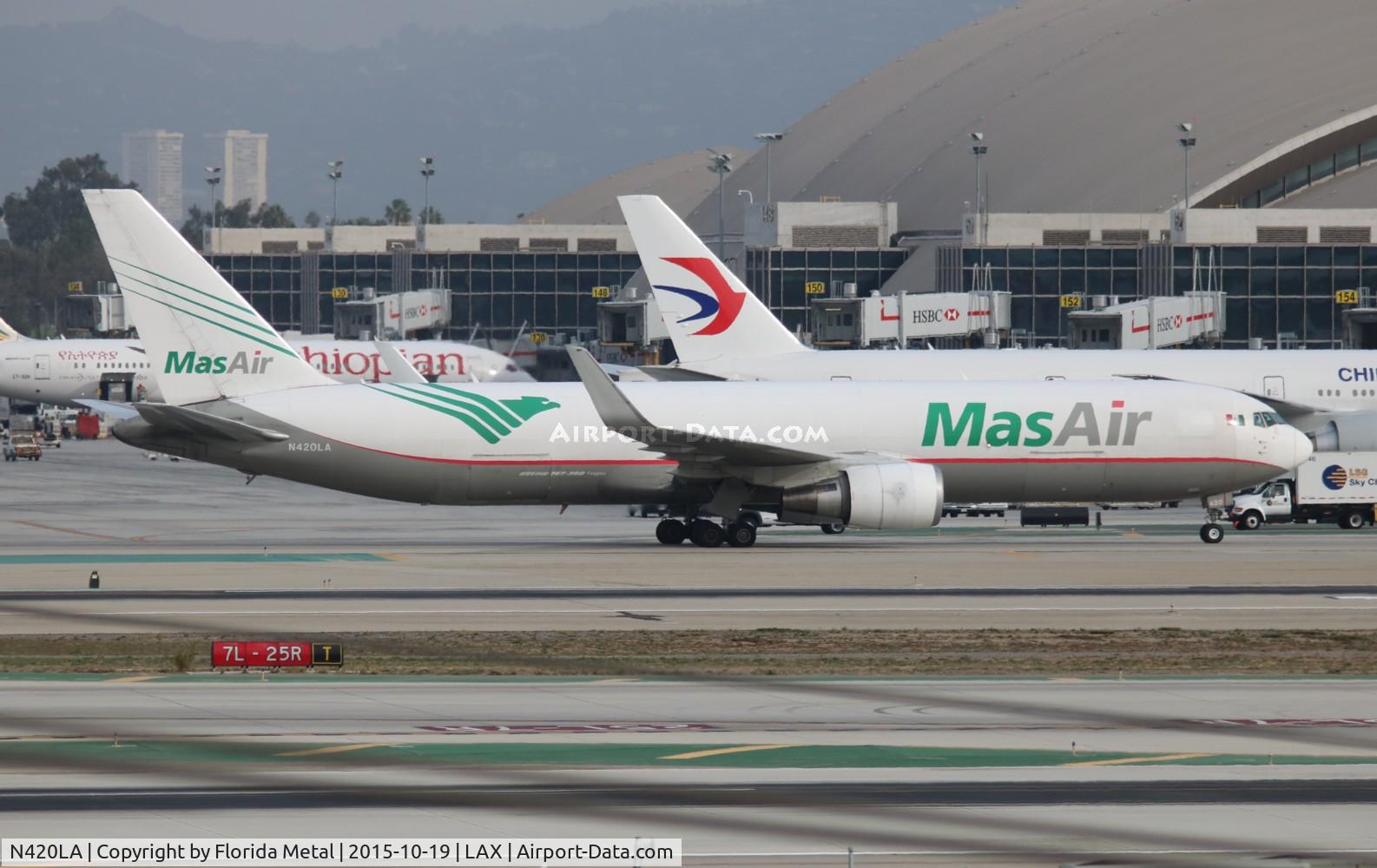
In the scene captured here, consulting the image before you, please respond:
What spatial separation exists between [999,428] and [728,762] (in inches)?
1062

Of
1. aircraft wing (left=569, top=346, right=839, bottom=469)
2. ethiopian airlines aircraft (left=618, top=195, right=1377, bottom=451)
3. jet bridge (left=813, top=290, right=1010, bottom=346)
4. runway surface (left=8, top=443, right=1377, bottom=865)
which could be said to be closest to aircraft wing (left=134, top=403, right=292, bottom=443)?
runway surface (left=8, top=443, right=1377, bottom=865)

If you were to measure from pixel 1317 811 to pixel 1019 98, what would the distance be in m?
120

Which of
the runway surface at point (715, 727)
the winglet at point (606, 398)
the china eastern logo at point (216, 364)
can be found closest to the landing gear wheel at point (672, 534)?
the runway surface at point (715, 727)

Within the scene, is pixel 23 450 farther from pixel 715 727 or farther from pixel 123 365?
pixel 715 727

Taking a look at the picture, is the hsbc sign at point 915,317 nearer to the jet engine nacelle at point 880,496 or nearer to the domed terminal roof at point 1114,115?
the domed terminal roof at point 1114,115

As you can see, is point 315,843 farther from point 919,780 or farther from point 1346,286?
point 1346,286

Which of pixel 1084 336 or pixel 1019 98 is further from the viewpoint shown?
pixel 1019 98

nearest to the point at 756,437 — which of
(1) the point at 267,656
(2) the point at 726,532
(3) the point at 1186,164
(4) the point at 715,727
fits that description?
(2) the point at 726,532

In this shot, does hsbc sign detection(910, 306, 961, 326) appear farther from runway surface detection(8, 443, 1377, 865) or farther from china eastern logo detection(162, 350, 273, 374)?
china eastern logo detection(162, 350, 273, 374)

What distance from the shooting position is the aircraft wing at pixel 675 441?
42.8 meters

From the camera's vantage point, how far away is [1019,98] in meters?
132

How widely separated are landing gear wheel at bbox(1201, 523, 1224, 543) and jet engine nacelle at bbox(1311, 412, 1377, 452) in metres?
11.0

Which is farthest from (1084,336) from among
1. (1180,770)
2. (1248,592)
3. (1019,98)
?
(1180,770)

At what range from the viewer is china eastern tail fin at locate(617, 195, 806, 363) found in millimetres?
63688
